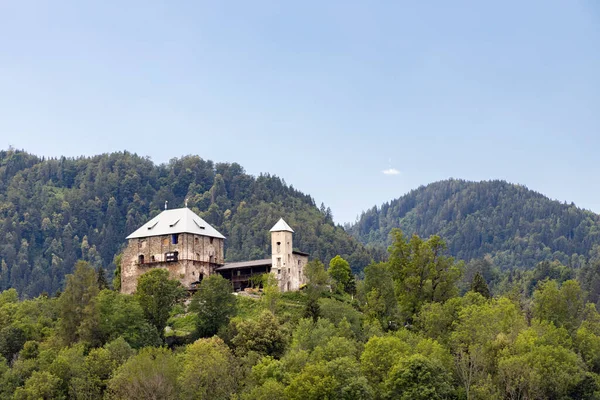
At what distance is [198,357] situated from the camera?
249 ft

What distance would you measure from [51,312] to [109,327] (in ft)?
43.2

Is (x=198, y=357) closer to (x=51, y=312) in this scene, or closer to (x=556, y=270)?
(x=51, y=312)

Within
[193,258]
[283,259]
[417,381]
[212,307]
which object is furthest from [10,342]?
[417,381]

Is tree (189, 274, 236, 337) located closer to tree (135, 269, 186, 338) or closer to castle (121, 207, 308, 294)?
tree (135, 269, 186, 338)

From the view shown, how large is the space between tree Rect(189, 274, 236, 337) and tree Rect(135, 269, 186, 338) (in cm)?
251

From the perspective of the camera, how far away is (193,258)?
343ft

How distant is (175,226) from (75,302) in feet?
72.2

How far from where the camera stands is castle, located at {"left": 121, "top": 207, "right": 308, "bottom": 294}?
10300cm

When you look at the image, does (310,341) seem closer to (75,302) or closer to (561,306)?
(75,302)

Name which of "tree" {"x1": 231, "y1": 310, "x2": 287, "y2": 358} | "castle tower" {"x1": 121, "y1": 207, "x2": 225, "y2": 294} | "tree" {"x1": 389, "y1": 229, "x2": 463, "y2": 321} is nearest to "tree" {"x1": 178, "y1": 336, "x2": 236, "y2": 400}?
"tree" {"x1": 231, "y1": 310, "x2": 287, "y2": 358}

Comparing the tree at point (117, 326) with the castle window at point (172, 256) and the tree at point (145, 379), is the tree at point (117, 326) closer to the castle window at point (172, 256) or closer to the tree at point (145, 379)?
the tree at point (145, 379)

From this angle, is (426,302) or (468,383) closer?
(468,383)

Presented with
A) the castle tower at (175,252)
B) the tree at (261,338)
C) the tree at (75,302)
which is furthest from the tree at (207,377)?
the castle tower at (175,252)

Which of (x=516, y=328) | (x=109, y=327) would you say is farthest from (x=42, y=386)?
(x=516, y=328)
